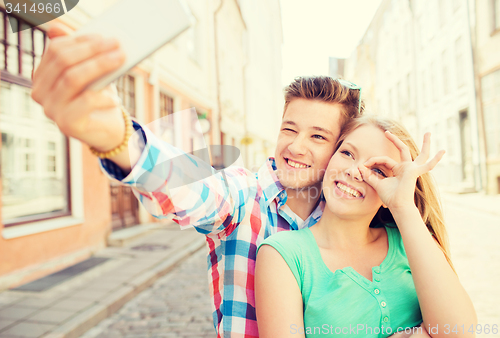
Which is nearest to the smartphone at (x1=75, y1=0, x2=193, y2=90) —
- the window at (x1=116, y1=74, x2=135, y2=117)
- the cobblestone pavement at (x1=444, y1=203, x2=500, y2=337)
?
the cobblestone pavement at (x1=444, y1=203, x2=500, y2=337)

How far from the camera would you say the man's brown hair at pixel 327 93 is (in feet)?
4.73

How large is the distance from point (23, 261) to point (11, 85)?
224cm

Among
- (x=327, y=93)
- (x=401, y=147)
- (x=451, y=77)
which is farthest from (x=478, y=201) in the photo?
(x=401, y=147)

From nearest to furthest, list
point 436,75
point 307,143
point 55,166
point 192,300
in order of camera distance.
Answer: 1. point 307,143
2. point 192,300
3. point 55,166
4. point 436,75

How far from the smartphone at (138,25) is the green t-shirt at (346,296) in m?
0.79

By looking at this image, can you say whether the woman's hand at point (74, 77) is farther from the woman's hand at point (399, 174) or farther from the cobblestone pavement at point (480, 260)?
the cobblestone pavement at point (480, 260)

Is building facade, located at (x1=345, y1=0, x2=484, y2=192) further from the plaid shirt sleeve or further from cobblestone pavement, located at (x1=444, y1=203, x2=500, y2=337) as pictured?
the plaid shirt sleeve

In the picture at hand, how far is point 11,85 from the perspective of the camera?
422 centimetres

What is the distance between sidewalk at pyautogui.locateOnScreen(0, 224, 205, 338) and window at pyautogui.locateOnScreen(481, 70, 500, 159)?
462 inches

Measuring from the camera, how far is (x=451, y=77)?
14.9m

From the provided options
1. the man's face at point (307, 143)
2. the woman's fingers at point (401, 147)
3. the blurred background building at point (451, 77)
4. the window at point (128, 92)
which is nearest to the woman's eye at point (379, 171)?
the woman's fingers at point (401, 147)

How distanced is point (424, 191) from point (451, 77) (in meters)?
16.5

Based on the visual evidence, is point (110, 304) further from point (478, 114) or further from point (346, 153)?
point (478, 114)

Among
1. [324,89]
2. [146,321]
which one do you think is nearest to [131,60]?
[324,89]
